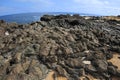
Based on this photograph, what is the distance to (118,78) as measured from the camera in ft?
90.2

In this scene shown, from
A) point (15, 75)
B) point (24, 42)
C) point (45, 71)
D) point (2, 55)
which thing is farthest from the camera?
point (24, 42)

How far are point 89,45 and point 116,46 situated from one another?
4070mm

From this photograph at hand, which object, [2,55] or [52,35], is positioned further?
[52,35]

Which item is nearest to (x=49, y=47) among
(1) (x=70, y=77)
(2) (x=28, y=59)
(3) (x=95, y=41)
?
(2) (x=28, y=59)

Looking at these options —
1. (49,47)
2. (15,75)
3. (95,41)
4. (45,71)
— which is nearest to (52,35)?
(49,47)

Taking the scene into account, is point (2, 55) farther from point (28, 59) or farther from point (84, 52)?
point (84, 52)

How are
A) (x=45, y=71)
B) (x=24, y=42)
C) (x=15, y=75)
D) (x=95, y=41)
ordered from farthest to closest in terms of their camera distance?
(x=95, y=41), (x=24, y=42), (x=45, y=71), (x=15, y=75)

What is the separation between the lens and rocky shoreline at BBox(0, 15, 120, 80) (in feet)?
89.2

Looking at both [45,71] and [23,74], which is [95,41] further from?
[23,74]

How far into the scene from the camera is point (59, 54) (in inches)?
1194

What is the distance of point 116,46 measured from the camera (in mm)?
33875

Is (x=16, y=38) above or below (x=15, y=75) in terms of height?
above

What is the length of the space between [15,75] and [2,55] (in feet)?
20.6

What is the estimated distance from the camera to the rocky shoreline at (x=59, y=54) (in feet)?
89.2
